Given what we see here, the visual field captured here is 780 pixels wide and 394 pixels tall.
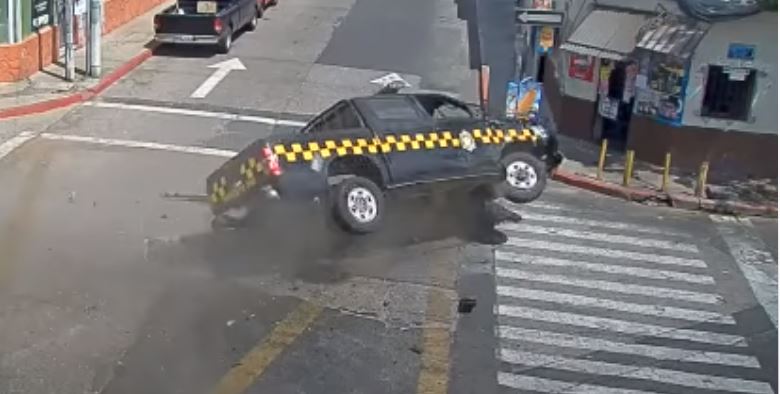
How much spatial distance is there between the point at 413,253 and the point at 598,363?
11.1ft

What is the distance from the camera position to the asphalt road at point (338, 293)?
9.77m

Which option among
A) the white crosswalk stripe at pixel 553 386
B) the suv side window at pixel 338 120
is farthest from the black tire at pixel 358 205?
the white crosswalk stripe at pixel 553 386

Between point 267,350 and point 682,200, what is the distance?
8410 millimetres

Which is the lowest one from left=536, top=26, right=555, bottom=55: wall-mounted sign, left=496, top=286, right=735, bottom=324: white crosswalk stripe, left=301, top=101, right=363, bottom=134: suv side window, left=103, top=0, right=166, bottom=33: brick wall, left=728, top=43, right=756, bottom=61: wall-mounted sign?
left=496, top=286, right=735, bottom=324: white crosswalk stripe

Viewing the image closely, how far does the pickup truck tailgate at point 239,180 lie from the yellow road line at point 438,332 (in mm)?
2229

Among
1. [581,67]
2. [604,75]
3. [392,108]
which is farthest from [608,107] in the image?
[392,108]

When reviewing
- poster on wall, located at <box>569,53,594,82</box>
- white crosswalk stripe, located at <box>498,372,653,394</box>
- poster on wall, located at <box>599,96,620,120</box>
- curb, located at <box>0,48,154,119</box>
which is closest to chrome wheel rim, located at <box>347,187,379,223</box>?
white crosswalk stripe, located at <box>498,372,653,394</box>

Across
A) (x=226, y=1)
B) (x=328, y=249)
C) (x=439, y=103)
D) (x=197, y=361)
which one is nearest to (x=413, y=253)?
(x=328, y=249)

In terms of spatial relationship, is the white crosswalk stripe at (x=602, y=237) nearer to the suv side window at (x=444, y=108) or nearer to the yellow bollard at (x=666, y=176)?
the suv side window at (x=444, y=108)

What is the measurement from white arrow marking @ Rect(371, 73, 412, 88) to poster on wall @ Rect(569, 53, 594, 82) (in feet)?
14.4

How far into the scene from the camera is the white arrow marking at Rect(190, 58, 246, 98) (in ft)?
70.8

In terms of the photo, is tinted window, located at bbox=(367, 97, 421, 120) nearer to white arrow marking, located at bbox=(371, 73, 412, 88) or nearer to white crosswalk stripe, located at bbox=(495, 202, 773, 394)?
white crosswalk stripe, located at bbox=(495, 202, 773, 394)

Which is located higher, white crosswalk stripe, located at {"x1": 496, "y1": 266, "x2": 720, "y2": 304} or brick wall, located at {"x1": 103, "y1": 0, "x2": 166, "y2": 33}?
brick wall, located at {"x1": 103, "y1": 0, "x2": 166, "y2": 33}

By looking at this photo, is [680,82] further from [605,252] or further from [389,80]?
[389,80]
